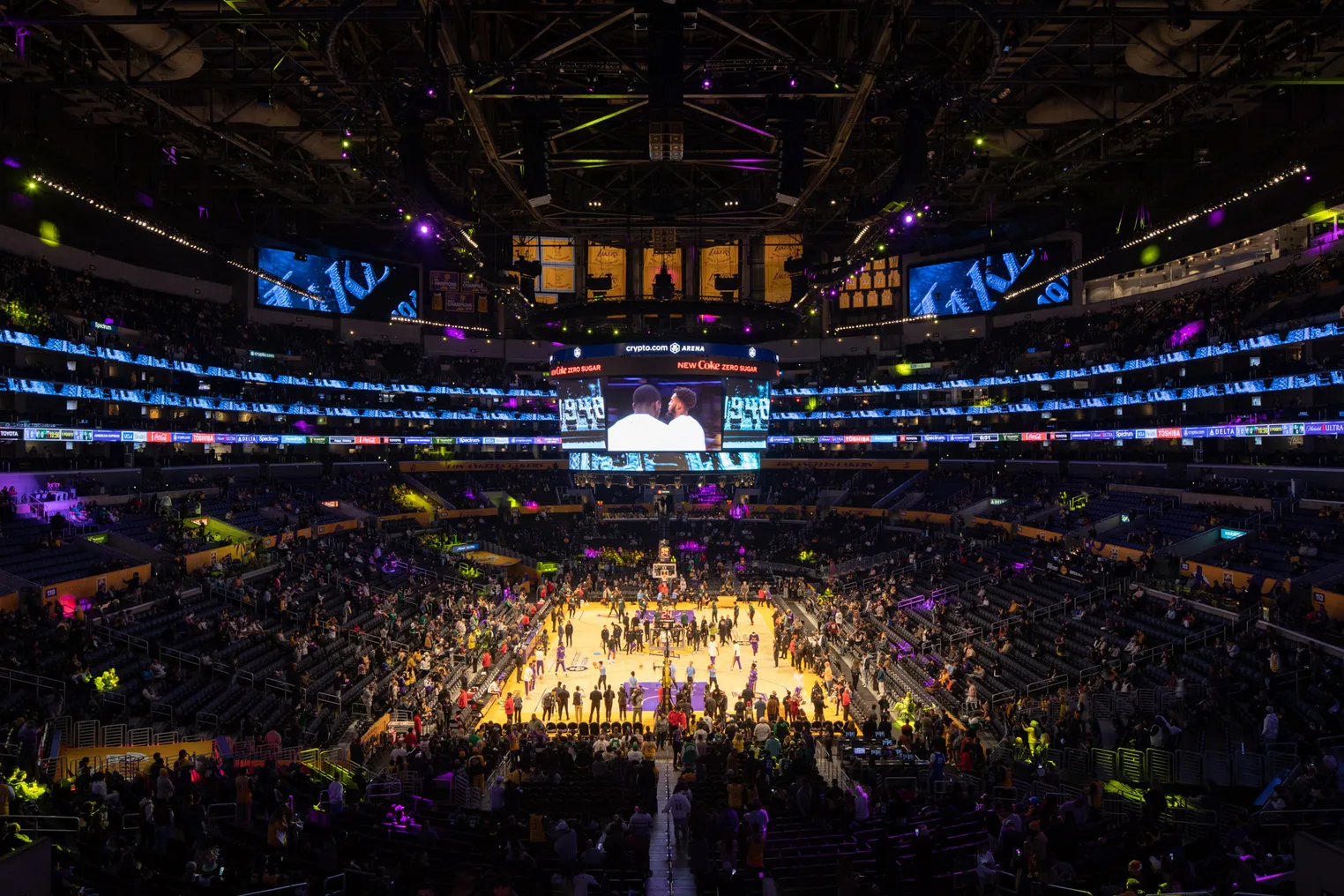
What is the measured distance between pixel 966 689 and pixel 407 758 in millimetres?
12345

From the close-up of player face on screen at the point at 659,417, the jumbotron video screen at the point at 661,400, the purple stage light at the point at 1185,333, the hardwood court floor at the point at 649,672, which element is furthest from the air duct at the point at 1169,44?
the close-up of player face on screen at the point at 659,417

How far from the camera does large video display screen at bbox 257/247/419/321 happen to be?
142 ft

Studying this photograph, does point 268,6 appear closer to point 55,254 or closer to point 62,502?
point 62,502

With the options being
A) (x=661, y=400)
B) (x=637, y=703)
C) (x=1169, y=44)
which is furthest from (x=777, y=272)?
(x=637, y=703)

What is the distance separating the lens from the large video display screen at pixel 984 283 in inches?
1695

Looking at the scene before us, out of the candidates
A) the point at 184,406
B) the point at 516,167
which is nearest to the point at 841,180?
the point at 516,167

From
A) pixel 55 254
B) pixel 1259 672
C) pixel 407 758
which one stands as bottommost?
pixel 407 758

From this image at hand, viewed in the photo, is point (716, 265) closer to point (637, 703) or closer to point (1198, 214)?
point (1198, 214)

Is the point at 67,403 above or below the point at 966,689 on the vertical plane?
above

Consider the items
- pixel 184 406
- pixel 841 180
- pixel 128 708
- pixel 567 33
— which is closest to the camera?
pixel 128 708

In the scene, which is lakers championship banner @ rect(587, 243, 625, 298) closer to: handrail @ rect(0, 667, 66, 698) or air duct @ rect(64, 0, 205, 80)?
air duct @ rect(64, 0, 205, 80)

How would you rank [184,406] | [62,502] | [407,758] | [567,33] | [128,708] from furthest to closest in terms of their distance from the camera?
[184,406]
[62,502]
[567,33]
[128,708]
[407,758]

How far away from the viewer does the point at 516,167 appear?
981 inches

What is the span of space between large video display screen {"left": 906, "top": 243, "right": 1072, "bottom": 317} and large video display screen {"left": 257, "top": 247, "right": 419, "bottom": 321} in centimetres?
2716
